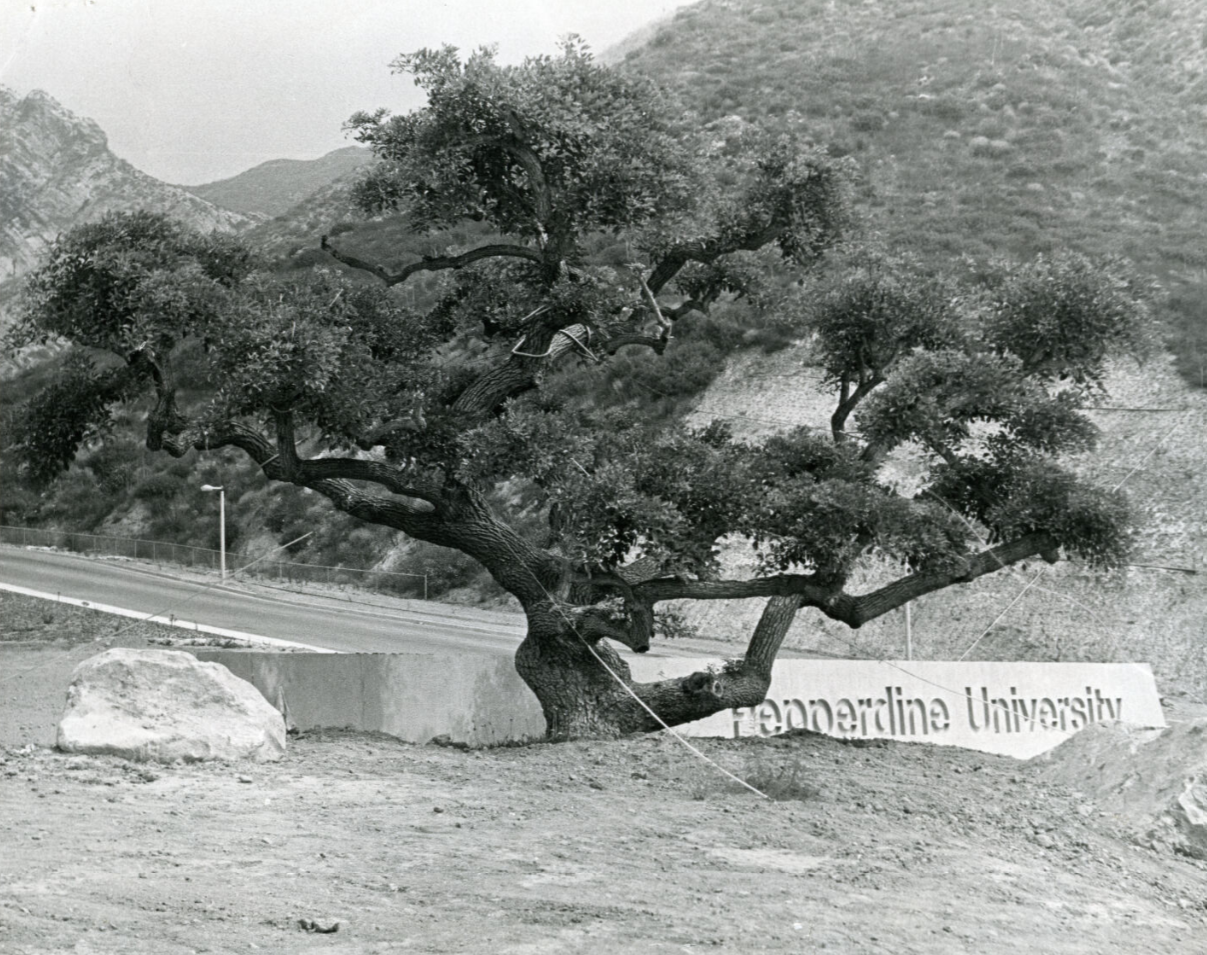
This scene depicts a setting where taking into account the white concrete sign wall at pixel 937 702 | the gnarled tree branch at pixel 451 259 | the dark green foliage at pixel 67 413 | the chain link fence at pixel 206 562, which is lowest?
the chain link fence at pixel 206 562

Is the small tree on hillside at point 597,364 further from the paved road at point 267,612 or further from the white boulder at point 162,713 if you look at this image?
the paved road at point 267,612

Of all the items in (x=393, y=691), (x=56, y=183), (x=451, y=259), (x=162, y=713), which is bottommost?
(x=393, y=691)

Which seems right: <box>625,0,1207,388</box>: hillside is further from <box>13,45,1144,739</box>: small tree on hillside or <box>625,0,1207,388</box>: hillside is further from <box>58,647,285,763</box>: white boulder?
<box>58,647,285,763</box>: white boulder

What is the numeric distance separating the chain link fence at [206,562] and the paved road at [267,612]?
119 inches

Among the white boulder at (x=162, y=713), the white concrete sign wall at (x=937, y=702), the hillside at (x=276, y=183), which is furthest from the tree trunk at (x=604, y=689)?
the hillside at (x=276, y=183)

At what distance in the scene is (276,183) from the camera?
10581cm

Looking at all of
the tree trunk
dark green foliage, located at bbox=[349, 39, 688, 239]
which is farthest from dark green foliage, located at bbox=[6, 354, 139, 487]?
the tree trunk

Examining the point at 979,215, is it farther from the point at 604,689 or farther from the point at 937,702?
the point at 604,689

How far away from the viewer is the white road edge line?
85.7 feet

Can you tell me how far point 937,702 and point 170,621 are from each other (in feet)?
60.1

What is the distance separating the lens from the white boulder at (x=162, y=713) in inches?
419

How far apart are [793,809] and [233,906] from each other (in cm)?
442

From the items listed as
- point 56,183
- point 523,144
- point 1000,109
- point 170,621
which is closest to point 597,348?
point 523,144

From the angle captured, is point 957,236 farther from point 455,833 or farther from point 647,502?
point 455,833
